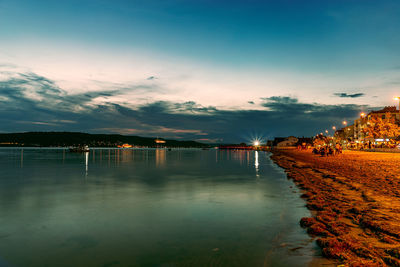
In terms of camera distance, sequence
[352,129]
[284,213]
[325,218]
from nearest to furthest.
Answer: [325,218] < [284,213] < [352,129]

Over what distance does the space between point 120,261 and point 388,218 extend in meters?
10.5

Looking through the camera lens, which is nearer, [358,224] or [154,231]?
[358,224]

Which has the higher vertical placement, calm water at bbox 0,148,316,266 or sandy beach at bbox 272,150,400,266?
sandy beach at bbox 272,150,400,266

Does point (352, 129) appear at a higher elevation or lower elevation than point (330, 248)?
higher

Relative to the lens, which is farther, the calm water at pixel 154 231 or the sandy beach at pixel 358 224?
the calm water at pixel 154 231

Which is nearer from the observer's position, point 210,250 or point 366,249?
point 366,249

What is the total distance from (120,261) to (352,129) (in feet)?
685

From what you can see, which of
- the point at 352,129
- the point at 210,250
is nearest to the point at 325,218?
the point at 210,250

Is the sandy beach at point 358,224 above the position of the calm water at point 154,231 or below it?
above

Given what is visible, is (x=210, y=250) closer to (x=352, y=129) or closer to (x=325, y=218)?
(x=325, y=218)

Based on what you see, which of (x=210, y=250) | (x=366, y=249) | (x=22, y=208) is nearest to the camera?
(x=366, y=249)

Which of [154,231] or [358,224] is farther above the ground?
[358,224]

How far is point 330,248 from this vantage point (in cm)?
814

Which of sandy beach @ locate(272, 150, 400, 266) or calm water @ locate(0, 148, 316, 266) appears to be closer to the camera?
sandy beach @ locate(272, 150, 400, 266)
